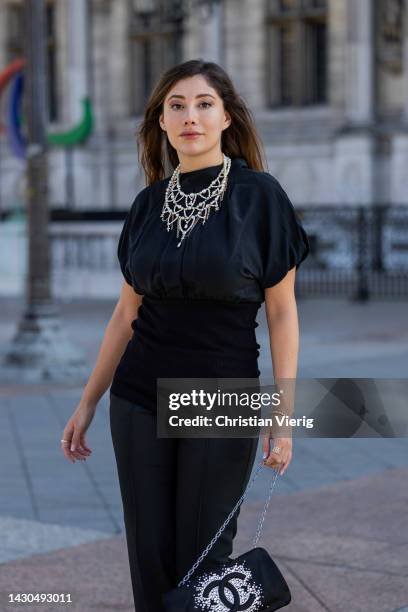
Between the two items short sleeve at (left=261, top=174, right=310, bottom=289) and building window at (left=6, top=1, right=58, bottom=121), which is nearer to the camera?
short sleeve at (left=261, top=174, right=310, bottom=289)

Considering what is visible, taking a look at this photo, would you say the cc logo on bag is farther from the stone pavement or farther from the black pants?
the stone pavement

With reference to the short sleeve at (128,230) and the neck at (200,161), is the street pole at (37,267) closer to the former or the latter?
the short sleeve at (128,230)

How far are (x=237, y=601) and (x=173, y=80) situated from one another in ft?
4.70

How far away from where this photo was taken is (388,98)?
1001 inches

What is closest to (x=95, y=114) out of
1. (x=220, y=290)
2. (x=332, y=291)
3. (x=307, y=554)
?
(x=332, y=291)

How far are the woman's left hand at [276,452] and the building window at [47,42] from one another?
28946 millimetres

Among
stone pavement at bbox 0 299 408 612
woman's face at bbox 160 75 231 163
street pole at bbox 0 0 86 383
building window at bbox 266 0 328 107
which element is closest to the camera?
woman's face at bbox 160 75 231 163

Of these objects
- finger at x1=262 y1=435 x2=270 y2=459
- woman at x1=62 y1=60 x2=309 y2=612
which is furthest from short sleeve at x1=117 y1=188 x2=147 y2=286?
finger at x1=262 y1=435 x2=270 y2=459

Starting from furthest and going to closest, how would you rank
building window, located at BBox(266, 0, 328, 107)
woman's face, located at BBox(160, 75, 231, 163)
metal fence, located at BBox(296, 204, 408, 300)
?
building window, located at BBox(266, 0, 328, 107), metal fence, located at BBox(296, 204, 408, 300), woman's face, located at BBox(160, 75, 231, 163)

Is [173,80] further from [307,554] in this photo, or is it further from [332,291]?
[332,291]

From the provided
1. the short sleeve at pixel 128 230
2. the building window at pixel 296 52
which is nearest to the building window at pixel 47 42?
the building window at pixel 296 52

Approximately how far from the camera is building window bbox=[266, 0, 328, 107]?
26766 mm

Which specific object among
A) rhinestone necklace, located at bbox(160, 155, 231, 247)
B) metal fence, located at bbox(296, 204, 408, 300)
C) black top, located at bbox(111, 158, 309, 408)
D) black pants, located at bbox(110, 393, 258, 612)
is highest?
rhinestone necklace, located at bbox(160, 155, 231, 247)

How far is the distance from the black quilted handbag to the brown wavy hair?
0.99 m
